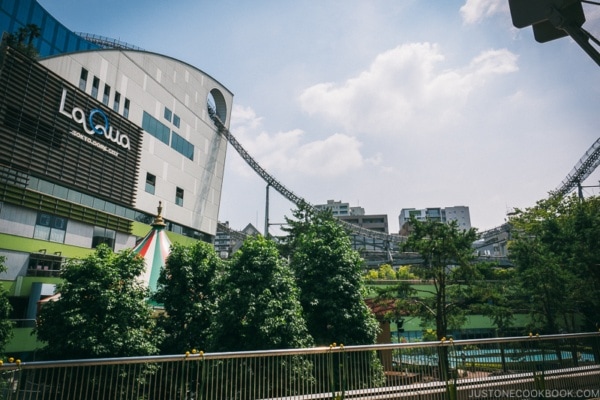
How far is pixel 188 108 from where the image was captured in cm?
3744

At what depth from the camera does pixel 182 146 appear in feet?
117

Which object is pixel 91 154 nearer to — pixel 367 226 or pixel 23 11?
pixel 23 11

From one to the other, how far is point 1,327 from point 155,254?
7244mm

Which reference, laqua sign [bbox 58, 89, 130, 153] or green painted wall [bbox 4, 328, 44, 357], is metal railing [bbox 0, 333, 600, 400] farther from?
laqua sign [bbox 58, 89, 130, 153]

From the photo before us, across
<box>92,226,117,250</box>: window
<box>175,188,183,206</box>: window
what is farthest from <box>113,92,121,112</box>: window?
<box>92,226,117,250</box>: window

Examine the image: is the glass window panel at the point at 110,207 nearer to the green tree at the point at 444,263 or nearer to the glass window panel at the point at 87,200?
the glass window panel at the point at 87,200

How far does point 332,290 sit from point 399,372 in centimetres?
730

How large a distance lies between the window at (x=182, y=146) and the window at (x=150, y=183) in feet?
14.8

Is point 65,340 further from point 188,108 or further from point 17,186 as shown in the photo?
point 188,108

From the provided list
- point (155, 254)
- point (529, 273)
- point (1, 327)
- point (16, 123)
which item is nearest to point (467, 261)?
point (529, 273)

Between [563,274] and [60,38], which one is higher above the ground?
[60,38]

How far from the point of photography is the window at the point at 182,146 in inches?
1360

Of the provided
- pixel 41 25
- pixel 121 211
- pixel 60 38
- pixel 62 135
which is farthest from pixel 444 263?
pixel 60 38

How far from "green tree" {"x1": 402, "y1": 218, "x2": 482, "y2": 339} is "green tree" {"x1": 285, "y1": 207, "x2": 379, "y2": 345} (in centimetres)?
515
